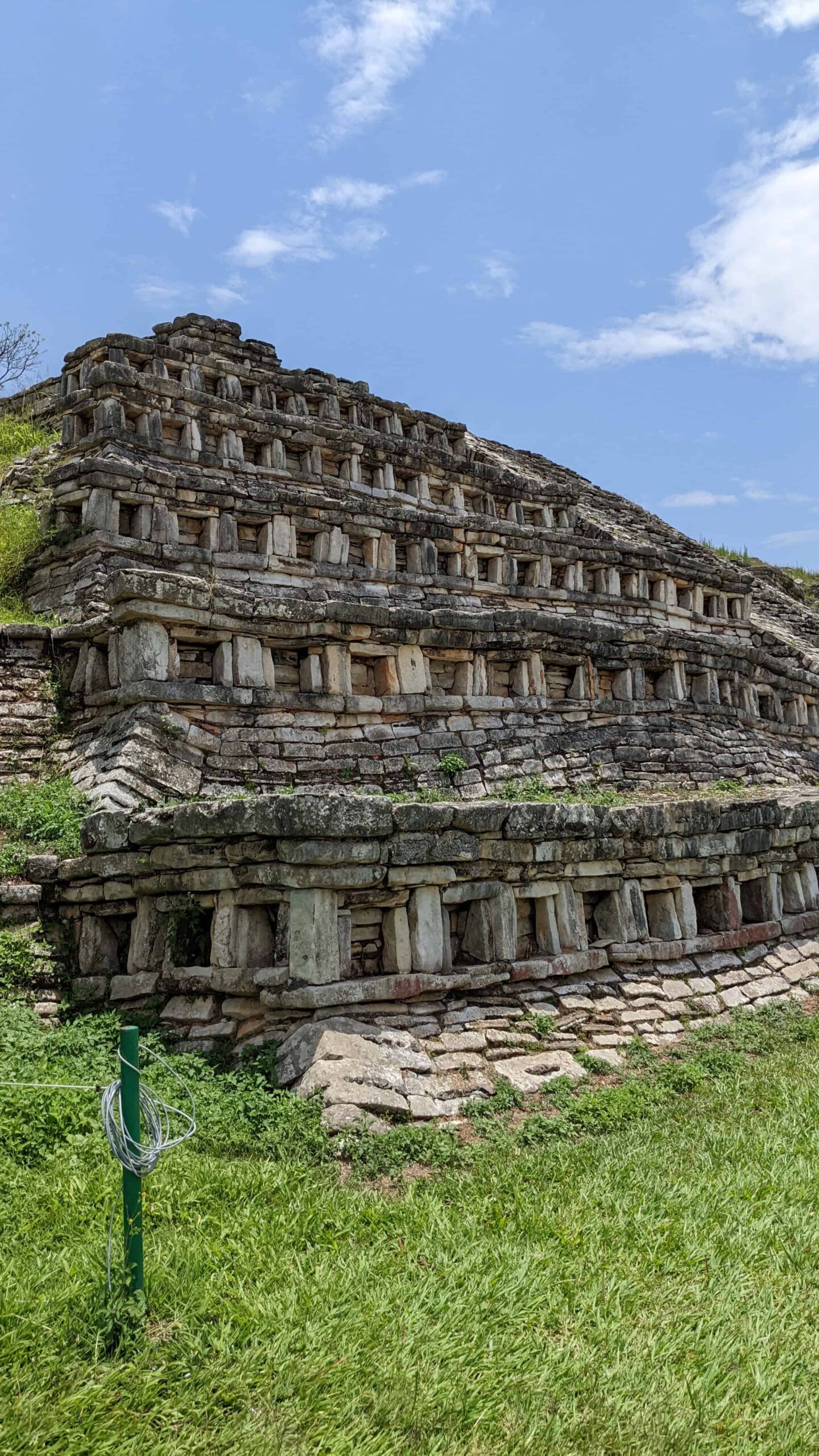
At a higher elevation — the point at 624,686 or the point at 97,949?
the point at 624,686

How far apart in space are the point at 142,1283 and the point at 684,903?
622 centimetres

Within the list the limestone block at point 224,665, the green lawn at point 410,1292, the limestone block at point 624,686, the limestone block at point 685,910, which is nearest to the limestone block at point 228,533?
the limestone block at point 224,665

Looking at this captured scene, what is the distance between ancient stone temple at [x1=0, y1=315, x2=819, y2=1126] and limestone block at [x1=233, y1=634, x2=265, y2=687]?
0.03 metres

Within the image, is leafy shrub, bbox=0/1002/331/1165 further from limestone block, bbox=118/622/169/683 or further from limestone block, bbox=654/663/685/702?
limestone block, bbox=654/663/685/702

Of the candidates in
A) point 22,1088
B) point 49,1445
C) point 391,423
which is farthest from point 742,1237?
point 391,423

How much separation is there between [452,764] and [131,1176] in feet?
23.6

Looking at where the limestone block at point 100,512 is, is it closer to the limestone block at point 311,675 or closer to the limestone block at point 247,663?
the limestone block at point 247,663

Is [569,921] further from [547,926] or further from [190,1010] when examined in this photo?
[190,1010]

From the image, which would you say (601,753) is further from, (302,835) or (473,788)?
(302,835)

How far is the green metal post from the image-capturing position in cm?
350

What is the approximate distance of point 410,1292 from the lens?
3.91m

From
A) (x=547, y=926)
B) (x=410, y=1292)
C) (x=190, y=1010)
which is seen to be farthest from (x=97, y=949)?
(x=410, y=1292)

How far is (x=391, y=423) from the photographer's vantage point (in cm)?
1808

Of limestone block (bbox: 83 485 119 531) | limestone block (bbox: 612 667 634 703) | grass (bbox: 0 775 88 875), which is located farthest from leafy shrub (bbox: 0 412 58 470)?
limestone block (bbox: 612 667 634 703)
